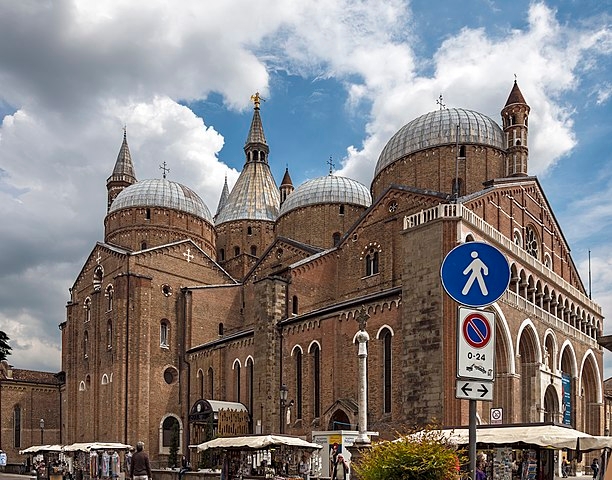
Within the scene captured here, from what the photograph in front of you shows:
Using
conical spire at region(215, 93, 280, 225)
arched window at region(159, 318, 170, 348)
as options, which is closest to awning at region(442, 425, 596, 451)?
arched window at region(159, 318, 170, 348)

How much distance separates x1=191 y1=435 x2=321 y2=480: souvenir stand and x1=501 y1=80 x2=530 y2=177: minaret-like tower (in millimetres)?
21017

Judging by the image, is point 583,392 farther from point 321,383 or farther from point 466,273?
point 466,273

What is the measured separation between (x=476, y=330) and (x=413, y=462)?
2.98 m

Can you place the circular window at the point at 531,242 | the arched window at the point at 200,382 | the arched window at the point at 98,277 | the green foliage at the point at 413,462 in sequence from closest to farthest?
the green foliage at the point at 413,462
the circular window at the point at 531,242
the arched window at the point at 200,382
the arched window at the point at 98,277

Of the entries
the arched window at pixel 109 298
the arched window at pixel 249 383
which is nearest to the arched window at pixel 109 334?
the arched window at pixel 109 298

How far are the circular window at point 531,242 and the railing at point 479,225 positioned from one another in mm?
975

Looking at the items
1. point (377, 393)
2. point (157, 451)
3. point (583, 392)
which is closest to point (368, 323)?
point (377, 393)

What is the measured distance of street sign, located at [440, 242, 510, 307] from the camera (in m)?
7.16

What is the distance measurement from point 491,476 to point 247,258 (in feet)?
125

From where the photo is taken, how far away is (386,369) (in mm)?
31000

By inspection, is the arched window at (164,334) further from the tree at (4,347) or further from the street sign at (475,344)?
the street sign at (475,344)

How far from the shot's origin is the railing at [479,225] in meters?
28.7

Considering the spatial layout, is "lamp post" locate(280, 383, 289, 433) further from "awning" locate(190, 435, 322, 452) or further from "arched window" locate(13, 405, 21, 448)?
"arched window" locate(13, 405, 21, 448)

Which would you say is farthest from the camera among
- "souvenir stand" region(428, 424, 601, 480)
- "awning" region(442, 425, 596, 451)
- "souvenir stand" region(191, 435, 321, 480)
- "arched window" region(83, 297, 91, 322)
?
"arched window" region(83, 297, 91, 322)
